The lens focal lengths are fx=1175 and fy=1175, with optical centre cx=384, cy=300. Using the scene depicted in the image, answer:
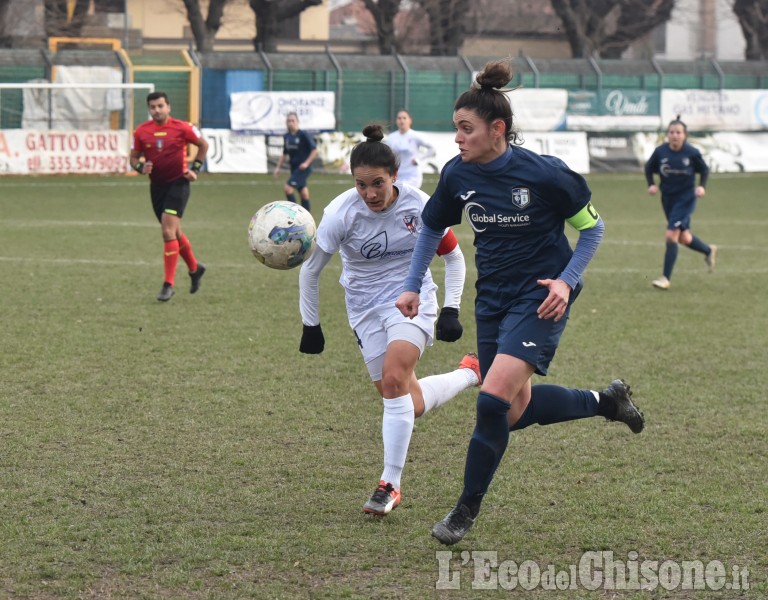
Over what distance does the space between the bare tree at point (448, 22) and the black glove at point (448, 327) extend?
3834 centimetres

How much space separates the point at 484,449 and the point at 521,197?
42.6 inches

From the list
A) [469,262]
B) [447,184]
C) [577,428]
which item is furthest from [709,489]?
[469,262]

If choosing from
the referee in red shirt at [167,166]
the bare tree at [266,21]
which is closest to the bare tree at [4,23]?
the bare tree at [266,21]

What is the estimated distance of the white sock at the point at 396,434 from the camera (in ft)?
17.8

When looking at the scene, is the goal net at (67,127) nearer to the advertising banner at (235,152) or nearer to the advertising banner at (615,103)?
the advertising banner at (235,152)

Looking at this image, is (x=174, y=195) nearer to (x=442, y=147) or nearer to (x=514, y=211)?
(x=514, y=211)

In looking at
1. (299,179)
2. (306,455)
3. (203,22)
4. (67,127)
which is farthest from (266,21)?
(306,455)

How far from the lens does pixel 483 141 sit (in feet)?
16.3

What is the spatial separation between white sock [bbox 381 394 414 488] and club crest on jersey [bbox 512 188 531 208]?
115 centimetres

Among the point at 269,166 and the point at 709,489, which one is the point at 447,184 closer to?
the point at 709,489

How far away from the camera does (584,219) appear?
507 cm

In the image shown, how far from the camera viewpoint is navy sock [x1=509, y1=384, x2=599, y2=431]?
Result: 18.1 ft

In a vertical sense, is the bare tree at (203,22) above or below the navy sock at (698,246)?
above

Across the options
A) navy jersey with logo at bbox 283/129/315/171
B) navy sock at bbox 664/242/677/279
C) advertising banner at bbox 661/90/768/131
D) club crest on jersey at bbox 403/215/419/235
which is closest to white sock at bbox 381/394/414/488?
club crest on jersey at bbox 403/215/419/235
